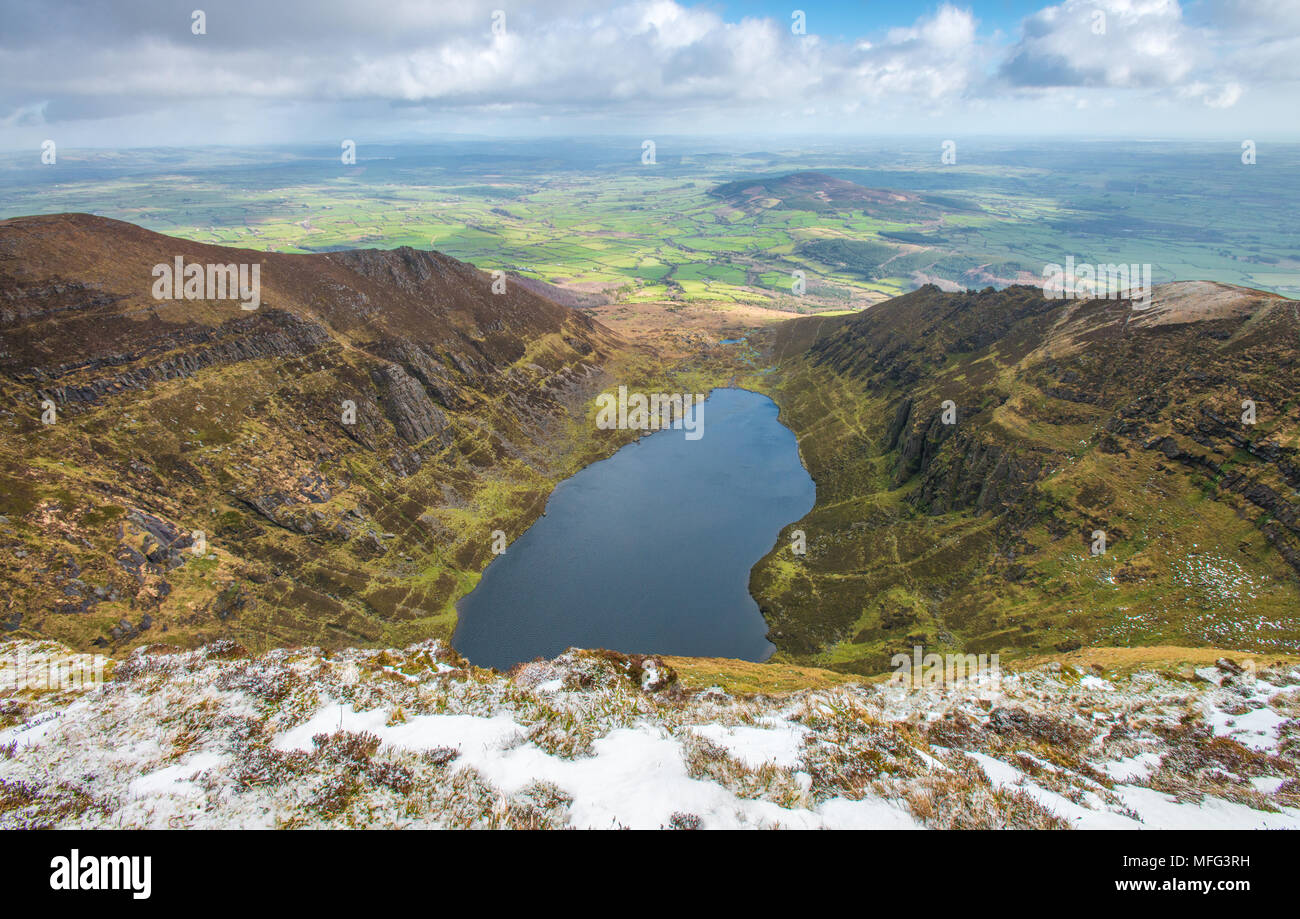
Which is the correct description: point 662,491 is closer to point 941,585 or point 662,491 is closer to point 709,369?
point 941,585

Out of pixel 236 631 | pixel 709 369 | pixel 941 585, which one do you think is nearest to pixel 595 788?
pixel 236 631

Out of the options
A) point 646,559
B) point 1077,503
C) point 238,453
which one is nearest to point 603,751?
point 646,559

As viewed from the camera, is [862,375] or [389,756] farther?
[862,375]

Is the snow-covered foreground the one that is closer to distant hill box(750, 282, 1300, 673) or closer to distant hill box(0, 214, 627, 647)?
distant hill box(750, 282, 1300, 673)

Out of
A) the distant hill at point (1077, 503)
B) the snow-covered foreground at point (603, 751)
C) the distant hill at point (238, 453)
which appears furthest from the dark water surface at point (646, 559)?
the snow-covered foreground at point (603, 751)

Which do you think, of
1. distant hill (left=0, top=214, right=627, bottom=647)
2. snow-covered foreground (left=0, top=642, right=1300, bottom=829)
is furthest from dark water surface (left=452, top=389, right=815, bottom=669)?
snow-covered foreground (left=0, top=642, right=1300, bottom=829)
